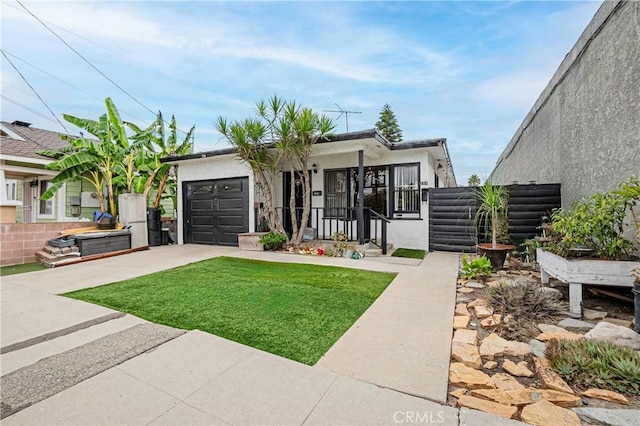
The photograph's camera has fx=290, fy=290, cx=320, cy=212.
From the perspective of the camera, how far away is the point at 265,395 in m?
1.89

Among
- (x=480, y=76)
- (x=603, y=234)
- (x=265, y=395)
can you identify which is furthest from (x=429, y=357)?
(x=480, y=76)

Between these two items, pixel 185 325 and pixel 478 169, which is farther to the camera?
pixel 478 169

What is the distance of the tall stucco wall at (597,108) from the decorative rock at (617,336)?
6.67 feet

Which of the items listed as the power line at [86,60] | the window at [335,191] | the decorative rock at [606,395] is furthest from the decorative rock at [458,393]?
the power line at [86,60]

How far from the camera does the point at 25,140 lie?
1120 cm

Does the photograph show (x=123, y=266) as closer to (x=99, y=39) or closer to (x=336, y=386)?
(x=336, y=386)

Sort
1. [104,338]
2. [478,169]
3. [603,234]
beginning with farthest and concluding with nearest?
[478,169], [603,234], [104,338]

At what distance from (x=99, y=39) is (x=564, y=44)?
13325mm

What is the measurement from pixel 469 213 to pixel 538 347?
5.58 m

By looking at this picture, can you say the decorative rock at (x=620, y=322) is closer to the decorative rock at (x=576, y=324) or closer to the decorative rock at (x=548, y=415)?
the decorative rock at (x=576, y=324)

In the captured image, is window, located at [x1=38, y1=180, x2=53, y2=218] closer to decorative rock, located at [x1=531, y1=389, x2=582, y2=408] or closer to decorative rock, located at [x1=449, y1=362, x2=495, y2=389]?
decorative rock, located at [x1=449, y1=362, x2=495, y2=389]

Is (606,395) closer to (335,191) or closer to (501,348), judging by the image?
(501,348)

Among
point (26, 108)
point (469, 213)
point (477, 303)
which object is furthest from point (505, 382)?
point (26, 108)

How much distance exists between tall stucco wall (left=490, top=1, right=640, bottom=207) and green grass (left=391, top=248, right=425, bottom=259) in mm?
3131
